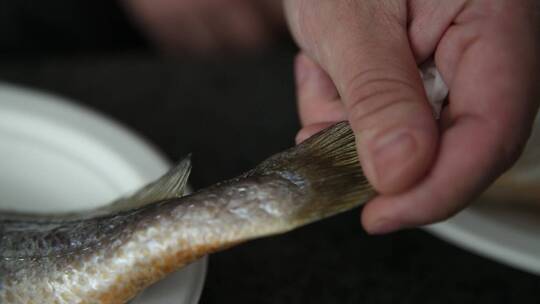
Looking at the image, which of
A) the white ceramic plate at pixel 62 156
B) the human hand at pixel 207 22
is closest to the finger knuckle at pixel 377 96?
the white ceramic plate at pixel 62 156

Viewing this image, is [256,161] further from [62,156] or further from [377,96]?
[377,96]

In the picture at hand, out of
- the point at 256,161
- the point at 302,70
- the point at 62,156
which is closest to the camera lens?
the point at 302,70

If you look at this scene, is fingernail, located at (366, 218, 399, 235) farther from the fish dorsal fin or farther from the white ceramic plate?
the white ceramic plate

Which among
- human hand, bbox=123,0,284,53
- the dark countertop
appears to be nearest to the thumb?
the dark countertop

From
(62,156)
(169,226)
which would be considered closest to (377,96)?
(169,226)

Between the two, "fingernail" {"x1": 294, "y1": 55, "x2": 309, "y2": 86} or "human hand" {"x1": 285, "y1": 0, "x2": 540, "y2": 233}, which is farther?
"fingernail" {"x1": 294, "y1": 55, "x2": 309, "y2": 86}

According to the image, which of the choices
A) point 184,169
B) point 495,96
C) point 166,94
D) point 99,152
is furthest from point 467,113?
point 166,94
